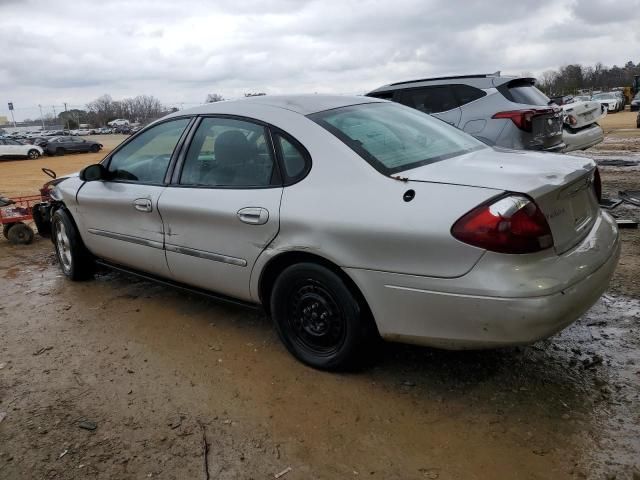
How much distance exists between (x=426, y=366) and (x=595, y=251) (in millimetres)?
1141

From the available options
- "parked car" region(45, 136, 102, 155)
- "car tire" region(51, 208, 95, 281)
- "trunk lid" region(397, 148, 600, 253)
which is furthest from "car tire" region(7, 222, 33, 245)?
"parked car" region(45, 136, 102, 155)

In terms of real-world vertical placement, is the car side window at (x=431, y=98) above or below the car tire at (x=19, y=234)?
above

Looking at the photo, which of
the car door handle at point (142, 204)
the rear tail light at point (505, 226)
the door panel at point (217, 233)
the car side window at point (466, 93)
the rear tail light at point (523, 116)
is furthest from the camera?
the car side window at point (466, 93)

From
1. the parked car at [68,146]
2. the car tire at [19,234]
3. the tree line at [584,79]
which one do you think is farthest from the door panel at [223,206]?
the tree line at [584,79]

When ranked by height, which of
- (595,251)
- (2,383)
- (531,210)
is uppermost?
(531,210)

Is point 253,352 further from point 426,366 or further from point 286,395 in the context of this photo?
point 426,366

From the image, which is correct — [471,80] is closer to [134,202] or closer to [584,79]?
[134,202]

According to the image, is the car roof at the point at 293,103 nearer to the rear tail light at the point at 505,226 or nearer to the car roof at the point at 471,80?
the rear tail light at the point at 505,226

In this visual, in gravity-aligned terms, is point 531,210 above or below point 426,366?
above

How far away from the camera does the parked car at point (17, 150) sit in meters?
30.7

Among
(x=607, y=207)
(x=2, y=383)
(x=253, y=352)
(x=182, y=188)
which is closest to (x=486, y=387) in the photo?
(x=253, y=352)

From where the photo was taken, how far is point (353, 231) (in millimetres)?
2797

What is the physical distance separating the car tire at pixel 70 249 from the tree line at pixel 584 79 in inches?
2531

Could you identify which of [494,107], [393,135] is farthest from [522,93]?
[393,135]
